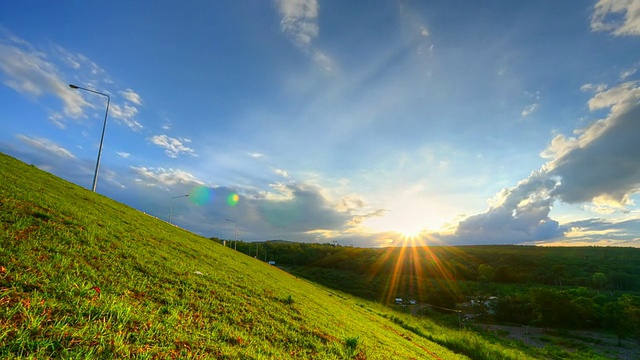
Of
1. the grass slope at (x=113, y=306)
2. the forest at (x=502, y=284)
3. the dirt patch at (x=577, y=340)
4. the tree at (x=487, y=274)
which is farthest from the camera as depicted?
the tree at (x=487, y=274)

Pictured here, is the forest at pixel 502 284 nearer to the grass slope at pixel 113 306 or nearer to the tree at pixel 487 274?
the tree at pixel 487 274

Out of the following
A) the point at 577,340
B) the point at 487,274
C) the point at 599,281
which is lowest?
the point at 577,340

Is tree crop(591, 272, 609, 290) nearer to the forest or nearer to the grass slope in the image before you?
the forest

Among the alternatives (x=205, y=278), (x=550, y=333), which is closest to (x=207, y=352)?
(x=205, y=278)

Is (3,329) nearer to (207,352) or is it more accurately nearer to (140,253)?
(207,352)

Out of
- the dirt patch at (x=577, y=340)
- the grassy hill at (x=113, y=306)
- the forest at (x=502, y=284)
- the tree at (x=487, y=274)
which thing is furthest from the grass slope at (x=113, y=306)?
the tree at (x=487, y=274)

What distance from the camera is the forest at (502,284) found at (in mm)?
94812

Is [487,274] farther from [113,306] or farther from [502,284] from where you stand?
[113,306]

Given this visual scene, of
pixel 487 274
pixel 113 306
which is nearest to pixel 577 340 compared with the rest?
pixel 487 274

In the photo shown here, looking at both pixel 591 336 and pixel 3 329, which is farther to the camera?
pixel 591 336

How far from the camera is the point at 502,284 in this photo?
6033 inches

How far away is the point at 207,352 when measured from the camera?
6.08 m

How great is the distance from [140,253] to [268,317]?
6.72m

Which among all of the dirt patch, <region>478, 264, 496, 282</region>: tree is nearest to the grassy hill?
the dirt patch
